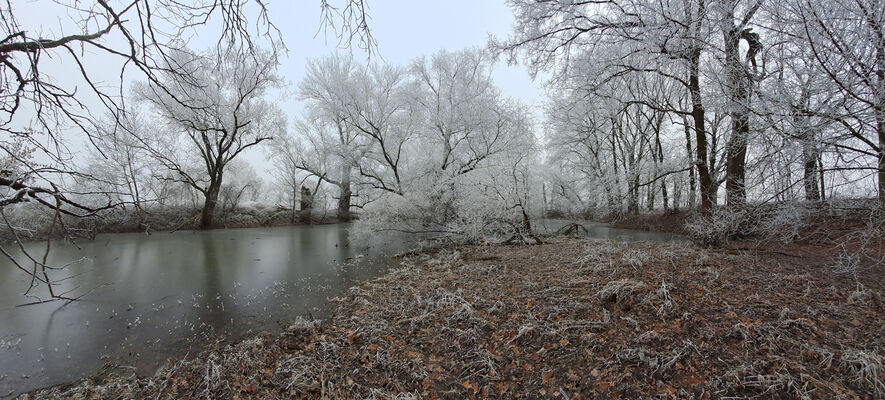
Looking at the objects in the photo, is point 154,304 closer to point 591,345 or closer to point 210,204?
point 591,345

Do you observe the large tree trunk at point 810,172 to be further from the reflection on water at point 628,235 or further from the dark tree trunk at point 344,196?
the dark tree trunk at point 344,196

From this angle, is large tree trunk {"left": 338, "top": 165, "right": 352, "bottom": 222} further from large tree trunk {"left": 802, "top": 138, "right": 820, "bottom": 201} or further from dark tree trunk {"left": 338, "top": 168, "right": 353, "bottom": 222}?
large tree trunk {"left": 802, "top": 138, "right": 820, "bottom": 201}

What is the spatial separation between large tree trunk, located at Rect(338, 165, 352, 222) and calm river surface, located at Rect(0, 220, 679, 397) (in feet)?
29.8

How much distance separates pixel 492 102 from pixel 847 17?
9972 millimetres

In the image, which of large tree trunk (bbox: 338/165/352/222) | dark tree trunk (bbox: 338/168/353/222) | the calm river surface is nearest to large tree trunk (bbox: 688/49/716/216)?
the calm river surface

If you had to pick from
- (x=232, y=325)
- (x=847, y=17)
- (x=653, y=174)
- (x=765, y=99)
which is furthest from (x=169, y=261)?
(x=653, y=174)

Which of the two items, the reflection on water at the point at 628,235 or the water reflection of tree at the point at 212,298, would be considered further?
the reflection on water at the point at 628,235

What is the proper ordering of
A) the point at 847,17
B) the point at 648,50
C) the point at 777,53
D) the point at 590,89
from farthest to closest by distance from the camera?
the point at 590,89
the point at 648,50
the point at 777,53
the point at 847,17

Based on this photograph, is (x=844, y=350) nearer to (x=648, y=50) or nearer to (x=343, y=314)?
(x=343, y=314)

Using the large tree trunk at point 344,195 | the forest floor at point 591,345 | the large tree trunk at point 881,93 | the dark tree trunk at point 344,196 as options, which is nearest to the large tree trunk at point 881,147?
the large tree trunk at point 881,93

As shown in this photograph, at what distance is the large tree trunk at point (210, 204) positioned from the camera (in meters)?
17.9

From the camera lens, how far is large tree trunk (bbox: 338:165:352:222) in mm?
18722

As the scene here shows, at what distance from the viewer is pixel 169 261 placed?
352 inches

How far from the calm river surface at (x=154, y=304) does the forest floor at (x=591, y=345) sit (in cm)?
57
